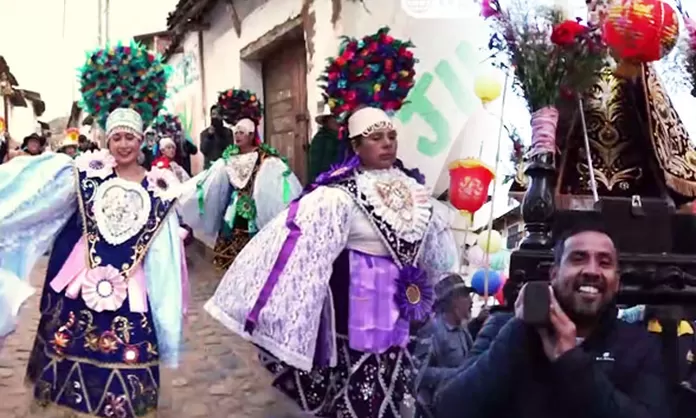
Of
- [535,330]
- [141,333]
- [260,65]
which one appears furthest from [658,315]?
[260,65]

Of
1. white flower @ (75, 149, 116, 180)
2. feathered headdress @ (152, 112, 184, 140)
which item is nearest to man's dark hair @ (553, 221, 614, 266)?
white flower @ (75, 149, 116, 180)

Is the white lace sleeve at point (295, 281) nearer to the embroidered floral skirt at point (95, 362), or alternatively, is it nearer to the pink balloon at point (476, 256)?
the embroidered floral skirt at point (95, 362)

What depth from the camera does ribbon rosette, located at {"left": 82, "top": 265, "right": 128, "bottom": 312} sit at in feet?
14.5

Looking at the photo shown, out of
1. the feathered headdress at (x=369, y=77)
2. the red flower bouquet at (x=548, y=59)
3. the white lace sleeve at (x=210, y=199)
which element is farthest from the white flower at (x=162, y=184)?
the white lace sleeve at (x=210, y=199)

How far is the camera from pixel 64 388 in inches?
172

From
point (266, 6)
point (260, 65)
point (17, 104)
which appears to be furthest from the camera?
point (17, 104)

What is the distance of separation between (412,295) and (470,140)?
342 cm

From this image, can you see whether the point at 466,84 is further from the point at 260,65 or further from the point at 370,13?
the point at 260,65

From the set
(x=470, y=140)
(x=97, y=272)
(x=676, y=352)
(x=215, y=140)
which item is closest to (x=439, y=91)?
(x=470, y=140)

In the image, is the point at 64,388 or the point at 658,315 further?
the point at 64,388

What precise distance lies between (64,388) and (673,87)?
113 inches

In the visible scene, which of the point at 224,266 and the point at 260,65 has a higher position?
the point at 260,65

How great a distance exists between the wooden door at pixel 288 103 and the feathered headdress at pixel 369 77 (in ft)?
17.8

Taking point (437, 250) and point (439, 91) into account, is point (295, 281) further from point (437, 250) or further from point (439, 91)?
point (439, 91)
